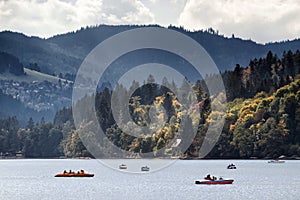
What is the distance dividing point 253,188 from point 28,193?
36.7 metres

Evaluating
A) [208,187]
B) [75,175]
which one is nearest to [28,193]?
[208,187]

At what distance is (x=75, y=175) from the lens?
14950 cm

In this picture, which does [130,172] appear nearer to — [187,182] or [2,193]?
[187,182]

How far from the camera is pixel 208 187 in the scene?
11631 centimetres

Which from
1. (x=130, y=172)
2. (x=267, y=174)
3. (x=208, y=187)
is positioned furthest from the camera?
(x=130, y=172)

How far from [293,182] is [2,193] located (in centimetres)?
5144

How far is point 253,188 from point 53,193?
107ft

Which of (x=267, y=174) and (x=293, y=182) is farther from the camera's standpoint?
(x=267, y=174)

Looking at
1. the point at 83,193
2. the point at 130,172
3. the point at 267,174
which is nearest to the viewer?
the point at 83,193

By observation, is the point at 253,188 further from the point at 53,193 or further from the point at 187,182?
the point at 53,193

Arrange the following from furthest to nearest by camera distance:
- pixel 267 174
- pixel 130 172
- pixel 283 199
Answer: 1. pixel 130 172
2. pixel 267 174
3. pixel 283 199

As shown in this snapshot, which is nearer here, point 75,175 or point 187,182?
point 187,182

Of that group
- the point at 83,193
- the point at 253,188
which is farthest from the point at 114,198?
the point at 253,188

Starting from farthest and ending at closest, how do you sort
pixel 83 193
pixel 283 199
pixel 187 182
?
pixel 187 182 < pixel 83 193 < pixel 283 199
